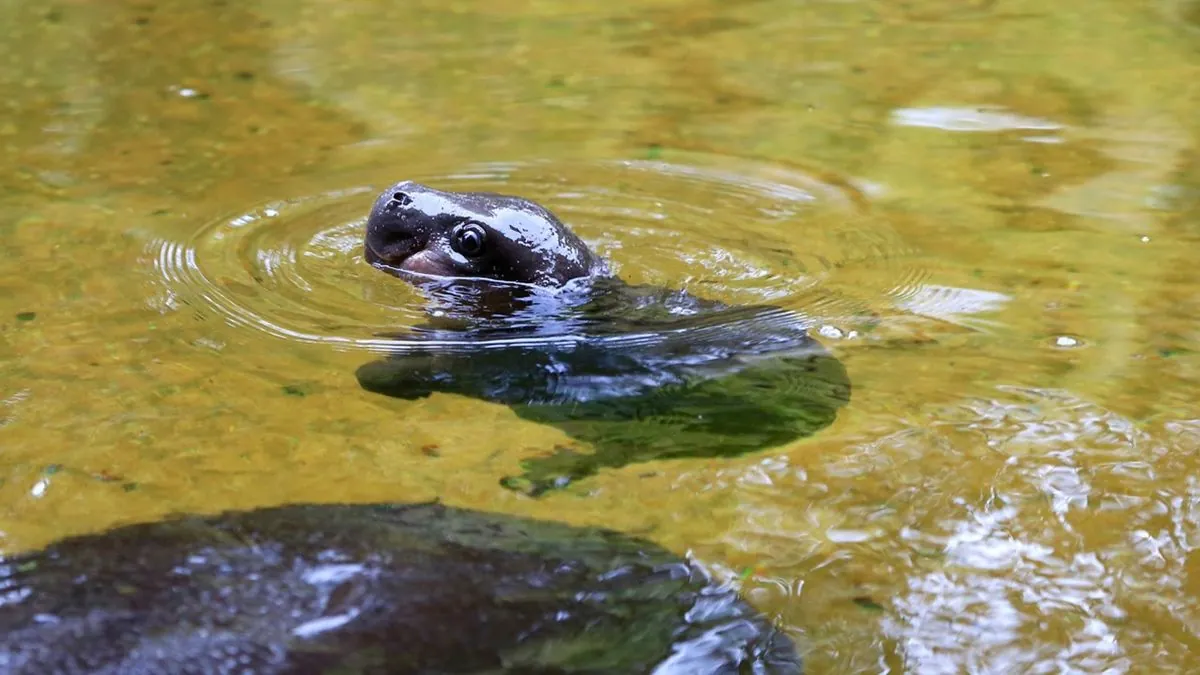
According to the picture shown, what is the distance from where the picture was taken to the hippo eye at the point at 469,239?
4.94 metres

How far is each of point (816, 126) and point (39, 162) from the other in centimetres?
391

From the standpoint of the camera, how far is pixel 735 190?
591 cm

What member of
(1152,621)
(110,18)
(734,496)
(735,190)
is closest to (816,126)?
(735,190)

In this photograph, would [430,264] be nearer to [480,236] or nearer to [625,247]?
[480,236]

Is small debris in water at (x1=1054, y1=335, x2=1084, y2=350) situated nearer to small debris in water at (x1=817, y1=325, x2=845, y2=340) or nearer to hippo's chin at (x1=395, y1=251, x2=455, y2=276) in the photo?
small debris in water at (x1=817, y1=325, x2=845, y2=340)

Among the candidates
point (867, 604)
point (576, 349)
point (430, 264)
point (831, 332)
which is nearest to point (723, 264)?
point (831, 332)

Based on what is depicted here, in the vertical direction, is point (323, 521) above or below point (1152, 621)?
above

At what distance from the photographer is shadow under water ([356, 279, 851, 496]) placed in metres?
3.87

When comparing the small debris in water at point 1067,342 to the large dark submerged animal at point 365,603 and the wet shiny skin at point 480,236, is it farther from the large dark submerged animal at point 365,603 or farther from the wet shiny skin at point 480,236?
the large dark submerged animal at point 365,603

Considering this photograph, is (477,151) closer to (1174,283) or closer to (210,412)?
(210,412)

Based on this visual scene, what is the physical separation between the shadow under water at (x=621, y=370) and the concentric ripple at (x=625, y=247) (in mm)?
153

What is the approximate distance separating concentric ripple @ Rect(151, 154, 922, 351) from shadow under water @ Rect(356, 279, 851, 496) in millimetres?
153

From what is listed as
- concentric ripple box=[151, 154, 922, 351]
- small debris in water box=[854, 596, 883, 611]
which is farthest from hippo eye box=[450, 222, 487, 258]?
small debris in water box=[854, 596, 883, 611]

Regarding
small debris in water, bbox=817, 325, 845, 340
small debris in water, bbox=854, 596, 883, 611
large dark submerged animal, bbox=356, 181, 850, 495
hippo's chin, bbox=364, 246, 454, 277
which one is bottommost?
small debris in water, bbox=817, 325, 845, 340
